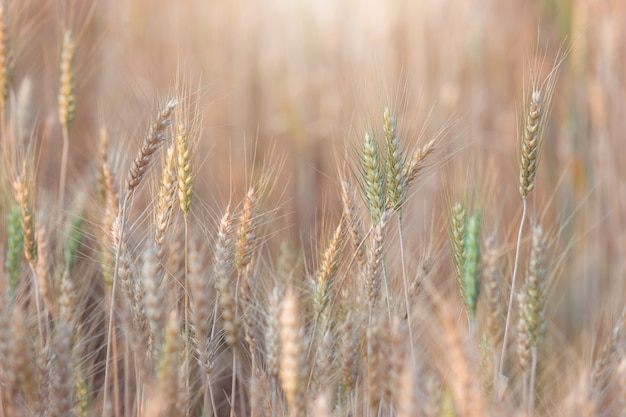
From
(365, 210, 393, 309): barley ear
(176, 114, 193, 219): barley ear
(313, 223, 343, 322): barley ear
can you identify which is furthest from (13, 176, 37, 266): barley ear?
(365, 210, 393, 309): barley ear

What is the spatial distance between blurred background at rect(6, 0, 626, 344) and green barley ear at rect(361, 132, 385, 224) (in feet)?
3.88

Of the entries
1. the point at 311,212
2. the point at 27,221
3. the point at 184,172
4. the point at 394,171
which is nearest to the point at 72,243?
the point at 27,221

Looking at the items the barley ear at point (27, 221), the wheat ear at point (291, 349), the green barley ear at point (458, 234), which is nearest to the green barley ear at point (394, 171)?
the green barley ear at point (458, 234)

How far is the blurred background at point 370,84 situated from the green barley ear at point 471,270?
1.18 metres

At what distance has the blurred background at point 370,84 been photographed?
2975 millimetres

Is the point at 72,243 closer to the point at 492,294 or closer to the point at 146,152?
the point at 146,152

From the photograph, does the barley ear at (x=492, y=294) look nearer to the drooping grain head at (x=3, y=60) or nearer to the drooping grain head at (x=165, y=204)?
the drooping grain head at (x=165, y=204)

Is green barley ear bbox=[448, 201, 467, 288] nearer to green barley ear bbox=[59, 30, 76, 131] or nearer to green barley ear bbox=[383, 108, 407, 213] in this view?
green barley ear bbox=[383, 108, 407, 213]

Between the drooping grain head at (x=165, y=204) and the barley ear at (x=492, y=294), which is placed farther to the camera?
the barley ear at (x=492, y=294)

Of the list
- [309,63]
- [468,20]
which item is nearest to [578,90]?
[468,20]

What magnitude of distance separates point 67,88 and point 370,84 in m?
1.15

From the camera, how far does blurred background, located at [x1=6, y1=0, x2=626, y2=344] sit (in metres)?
2.97

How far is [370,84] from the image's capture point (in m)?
2.72

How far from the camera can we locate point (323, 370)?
1.42 m
